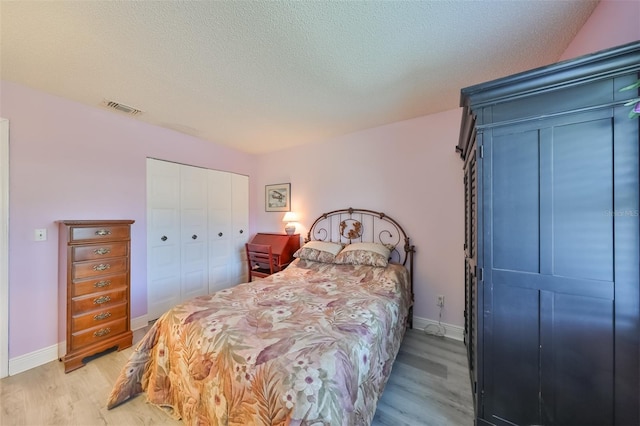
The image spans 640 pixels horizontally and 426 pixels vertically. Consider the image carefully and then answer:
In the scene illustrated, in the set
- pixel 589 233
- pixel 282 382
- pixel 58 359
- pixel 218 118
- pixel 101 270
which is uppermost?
pixel 218 118

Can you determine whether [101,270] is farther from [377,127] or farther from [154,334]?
[377,127]

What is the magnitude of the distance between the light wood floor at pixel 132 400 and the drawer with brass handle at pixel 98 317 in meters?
0.34

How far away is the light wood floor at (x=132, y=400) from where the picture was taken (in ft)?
4.94

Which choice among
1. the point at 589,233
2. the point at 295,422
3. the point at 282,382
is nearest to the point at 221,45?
the point at 282,382

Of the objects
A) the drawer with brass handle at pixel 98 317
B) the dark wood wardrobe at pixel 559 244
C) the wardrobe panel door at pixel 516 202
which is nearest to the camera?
the dark wood wardrobe at pixel 559 244

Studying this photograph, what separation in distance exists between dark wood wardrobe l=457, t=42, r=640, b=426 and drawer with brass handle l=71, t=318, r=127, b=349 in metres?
3.04

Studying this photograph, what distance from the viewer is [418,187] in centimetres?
276

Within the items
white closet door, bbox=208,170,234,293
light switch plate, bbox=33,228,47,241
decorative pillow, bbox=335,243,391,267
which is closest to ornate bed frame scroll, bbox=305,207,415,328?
decorative pillow, bbox=335,243,391,267

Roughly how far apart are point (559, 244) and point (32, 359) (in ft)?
13.0

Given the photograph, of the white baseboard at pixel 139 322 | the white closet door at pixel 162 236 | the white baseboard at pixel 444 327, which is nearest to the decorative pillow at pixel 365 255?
the white baseboard at pixel 444 327

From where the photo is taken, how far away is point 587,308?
105 centimetres

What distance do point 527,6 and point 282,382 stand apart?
7.63 ft

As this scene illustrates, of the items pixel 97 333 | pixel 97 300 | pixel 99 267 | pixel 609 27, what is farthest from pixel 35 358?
pixel 609 27

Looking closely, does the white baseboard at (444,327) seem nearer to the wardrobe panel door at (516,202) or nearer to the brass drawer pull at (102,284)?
the wardrobe panel door at (516,202)
